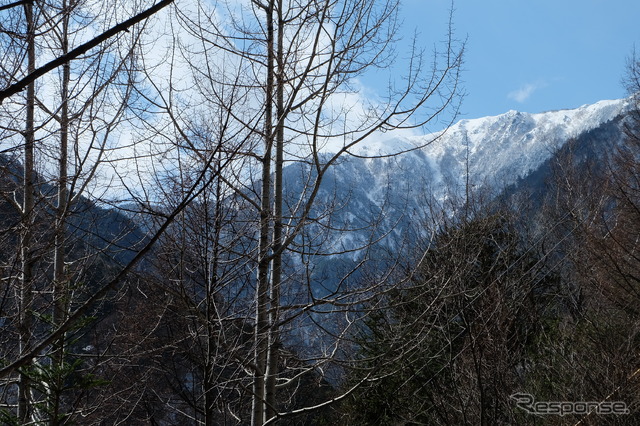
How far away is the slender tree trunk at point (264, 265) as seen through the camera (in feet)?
13.4

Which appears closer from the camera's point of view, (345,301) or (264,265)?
(264,265)

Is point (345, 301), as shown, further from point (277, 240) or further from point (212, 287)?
point (212, 287)

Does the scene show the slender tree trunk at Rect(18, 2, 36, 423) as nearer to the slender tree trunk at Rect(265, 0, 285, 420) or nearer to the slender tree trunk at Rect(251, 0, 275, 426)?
the slender tree trunk at Rect(251, 0, 275, 426)

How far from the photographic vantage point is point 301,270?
15.5 feet

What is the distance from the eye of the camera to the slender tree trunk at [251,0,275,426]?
4.09 m

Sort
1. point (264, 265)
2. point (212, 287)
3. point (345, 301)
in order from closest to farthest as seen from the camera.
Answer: point (212, 287) < point (264, 265) < point (345, 301)

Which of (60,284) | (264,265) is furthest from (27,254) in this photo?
(264,265)

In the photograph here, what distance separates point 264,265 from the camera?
4273 millimetres

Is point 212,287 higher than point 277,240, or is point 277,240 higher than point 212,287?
point 277,240

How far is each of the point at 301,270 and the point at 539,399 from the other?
4617 mm

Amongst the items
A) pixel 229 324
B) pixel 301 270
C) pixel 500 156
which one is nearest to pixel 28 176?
pixel 229 324

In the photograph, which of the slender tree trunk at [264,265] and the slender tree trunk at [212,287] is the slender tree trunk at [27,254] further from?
the slender tree trunk at [264,265]

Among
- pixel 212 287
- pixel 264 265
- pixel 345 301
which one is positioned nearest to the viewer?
pixel 212 287

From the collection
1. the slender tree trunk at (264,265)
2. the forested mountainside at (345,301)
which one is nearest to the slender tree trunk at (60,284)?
the forested mountainside at (345,301)
